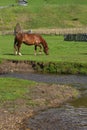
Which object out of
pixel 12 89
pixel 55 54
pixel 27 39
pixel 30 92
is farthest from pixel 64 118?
pixel 55 54

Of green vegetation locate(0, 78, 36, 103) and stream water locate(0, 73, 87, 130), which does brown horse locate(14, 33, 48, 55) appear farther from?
stream water locate(0, 73, 87, 130)

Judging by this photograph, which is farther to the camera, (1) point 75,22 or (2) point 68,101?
(1) point 75,22

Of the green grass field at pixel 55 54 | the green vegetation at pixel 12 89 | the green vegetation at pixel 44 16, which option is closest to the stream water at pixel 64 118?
the green vegetation at pixel 12 89

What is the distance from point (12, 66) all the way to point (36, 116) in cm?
1538

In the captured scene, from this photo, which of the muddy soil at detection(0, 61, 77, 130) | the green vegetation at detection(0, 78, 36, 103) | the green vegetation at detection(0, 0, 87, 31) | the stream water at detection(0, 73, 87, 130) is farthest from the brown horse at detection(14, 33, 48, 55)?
the green vegetation at detection(0, 0, 87, 31)

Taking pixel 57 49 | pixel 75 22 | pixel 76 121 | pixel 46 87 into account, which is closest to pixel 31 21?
pixel 75 22

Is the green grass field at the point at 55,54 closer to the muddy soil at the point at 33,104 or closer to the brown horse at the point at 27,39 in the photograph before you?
the brown horse at the point at 27,39

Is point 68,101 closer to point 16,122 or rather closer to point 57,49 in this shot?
point 16,122

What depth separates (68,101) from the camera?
22156 mm

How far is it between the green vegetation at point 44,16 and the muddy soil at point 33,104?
66.0 metres

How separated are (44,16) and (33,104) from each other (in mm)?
78224

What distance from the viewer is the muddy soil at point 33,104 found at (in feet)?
56.6

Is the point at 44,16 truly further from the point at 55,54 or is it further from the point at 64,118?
the point at 64,118

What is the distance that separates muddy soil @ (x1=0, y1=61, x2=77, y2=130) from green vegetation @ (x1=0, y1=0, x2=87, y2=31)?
66.0 m
